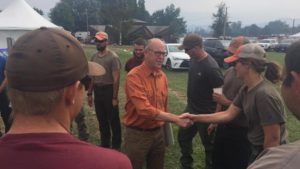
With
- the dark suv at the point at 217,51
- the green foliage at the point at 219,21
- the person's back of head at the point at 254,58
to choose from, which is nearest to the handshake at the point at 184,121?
the person's back of head at the point at 254,58

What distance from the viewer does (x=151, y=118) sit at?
3.86 m

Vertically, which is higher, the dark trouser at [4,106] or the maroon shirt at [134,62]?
the maroon shirt at [134,62]

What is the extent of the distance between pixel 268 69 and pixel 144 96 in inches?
51.3

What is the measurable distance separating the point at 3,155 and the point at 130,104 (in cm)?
285

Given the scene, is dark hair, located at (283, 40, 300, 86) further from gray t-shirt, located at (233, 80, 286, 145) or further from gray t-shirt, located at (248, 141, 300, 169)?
gray t-shirt, located at (233, 80, 286, 145)

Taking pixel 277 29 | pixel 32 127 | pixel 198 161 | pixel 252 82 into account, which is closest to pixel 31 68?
pixel 32 127

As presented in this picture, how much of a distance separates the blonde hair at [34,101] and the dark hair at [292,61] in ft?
3.26

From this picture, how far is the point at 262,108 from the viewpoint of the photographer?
3.11 metres

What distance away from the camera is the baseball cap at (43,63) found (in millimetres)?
1237

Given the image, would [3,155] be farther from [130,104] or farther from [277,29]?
[277,29]

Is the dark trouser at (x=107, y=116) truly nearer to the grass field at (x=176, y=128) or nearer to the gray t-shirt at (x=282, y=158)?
the grass field at (x=176, y=128)

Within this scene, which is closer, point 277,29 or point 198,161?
point 198,161

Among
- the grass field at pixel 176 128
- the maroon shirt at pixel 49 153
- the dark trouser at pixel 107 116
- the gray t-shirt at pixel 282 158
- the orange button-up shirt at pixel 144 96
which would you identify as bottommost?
the grass field at pixel 176 128

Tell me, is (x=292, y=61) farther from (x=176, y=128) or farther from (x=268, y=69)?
(x=176, y=128)
